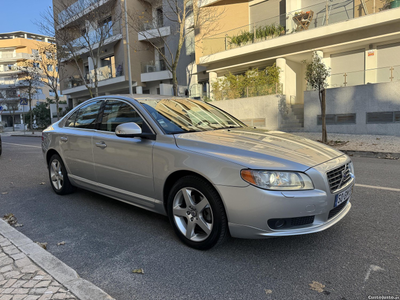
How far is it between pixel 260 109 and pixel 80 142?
1341cm

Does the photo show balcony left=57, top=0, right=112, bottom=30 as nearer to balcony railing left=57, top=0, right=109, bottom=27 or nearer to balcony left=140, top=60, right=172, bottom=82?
balcony railing left=57, top=0, right=109, bottom=27

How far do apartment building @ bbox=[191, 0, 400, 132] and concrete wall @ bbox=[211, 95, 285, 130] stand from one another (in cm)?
123

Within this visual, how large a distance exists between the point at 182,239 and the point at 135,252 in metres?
0.49

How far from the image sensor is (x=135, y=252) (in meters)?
3.02

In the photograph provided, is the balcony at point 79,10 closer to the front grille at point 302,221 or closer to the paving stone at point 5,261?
the paving stone at point 5,261

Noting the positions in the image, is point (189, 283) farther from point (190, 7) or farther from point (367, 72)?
point (190, 7)

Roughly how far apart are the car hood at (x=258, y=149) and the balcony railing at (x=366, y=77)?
1169cm

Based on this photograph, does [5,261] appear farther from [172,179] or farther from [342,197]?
[342,197]

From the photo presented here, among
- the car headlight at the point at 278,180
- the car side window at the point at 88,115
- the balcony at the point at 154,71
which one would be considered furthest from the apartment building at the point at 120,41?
the car headlight at the point at 278,180

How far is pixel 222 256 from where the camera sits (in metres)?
2.86

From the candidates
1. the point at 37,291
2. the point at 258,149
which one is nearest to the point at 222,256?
the point at 258,149

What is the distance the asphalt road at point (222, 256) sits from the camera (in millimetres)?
2350

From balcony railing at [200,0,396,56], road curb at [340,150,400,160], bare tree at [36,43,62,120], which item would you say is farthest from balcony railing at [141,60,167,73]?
road curb at [340,150,400,160]

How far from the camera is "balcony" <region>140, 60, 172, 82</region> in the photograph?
25383 millimetres
